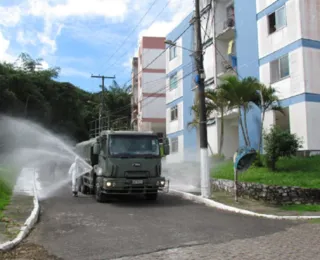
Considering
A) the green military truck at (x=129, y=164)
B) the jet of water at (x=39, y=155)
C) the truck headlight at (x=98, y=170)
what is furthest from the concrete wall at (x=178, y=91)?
the green military truck at (x=129, y=164)

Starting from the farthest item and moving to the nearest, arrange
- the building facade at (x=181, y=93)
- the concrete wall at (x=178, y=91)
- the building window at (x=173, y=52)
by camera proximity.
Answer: the building window at (x=173, y=52) < the concrete wall at (x=178, y=91) < the building facade at (x=181, y=93)

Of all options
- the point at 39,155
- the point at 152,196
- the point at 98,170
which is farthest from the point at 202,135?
the point at 39,155

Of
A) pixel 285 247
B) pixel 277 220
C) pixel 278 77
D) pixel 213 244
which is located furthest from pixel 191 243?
pixel 278 77

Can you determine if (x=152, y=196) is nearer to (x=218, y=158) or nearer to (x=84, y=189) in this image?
(x=84, y=189)

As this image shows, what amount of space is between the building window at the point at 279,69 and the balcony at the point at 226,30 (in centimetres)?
534

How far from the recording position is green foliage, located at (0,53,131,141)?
41969mm

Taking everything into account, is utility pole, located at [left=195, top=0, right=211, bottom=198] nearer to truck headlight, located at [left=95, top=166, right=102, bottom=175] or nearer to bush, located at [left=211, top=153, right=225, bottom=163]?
truck headlight, located at [left=95, top=166, right=102, bottom=175]

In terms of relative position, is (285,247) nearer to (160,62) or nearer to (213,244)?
(213,244)

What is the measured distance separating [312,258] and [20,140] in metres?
30.7

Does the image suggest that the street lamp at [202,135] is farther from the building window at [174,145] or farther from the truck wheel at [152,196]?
the building window at [174,145]

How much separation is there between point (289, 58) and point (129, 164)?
11.4 metres

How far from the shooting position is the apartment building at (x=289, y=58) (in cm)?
2008

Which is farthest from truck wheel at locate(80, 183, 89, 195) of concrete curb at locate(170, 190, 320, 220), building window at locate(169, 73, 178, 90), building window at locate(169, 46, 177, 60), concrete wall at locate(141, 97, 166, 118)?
concrete wall at locate(141, 97, 166, 118)

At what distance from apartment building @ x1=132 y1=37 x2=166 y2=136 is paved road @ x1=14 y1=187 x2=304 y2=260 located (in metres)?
33.2
